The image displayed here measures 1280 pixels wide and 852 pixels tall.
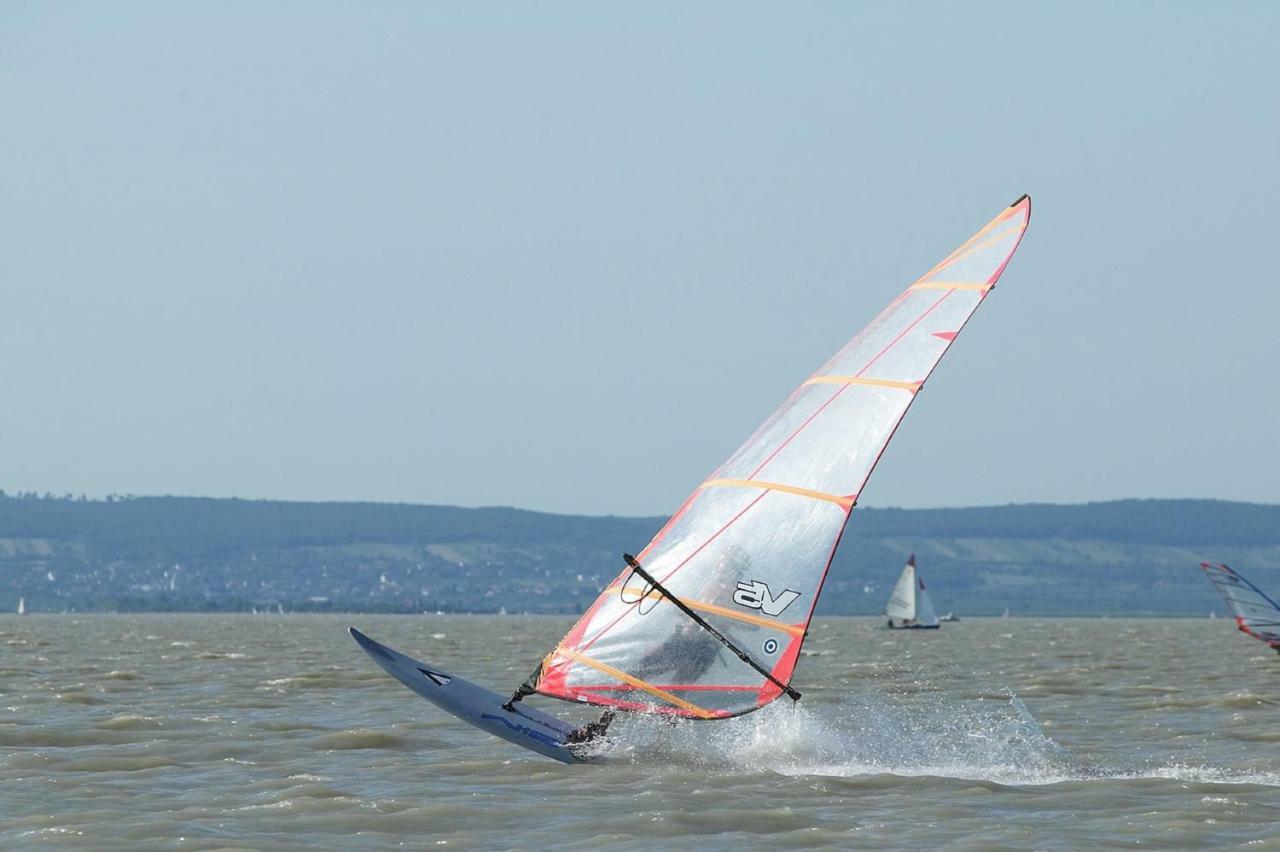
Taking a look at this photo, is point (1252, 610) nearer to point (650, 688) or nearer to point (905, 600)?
point (650, 688)

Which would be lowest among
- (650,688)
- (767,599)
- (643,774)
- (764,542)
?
(643,774)

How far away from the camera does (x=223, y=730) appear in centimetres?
2272

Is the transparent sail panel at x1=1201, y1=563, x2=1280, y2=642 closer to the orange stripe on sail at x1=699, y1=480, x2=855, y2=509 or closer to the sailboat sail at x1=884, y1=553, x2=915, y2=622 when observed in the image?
the orange stripe on sail at x1=699, y1=480, x2=855, y2=509

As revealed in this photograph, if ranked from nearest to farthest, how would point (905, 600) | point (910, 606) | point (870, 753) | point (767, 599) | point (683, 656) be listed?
point (767, 599), point (683, 656), point (870, 753), point (910, 606), point (905, 600)

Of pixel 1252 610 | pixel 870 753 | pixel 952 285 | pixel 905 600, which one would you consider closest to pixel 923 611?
pixel 905 600

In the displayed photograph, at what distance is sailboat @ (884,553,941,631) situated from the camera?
400 ft

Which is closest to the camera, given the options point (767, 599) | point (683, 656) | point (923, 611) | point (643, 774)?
point (767, 599)

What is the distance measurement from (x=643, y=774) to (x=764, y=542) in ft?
8.69

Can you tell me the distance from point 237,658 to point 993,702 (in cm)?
2225

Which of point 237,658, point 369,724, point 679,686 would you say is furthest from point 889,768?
point 237,658

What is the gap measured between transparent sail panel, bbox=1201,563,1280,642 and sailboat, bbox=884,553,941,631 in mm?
67925

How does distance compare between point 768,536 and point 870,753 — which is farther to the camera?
point 870,753

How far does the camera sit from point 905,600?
12281cm

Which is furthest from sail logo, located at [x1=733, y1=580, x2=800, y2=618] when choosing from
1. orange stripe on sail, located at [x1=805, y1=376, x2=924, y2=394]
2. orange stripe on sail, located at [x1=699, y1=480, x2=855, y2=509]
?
orange stripe on sail, located at [x1=805, y1=376, x2=924, y2=394]
